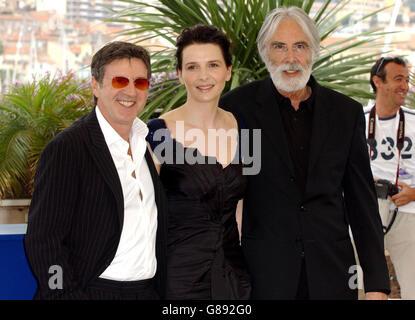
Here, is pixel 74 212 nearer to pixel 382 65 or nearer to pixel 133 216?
pixel 133 216

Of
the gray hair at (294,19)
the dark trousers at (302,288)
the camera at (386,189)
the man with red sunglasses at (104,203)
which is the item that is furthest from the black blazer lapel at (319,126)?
the camera at (386,189)

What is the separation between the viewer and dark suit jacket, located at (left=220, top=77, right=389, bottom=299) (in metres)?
2.28

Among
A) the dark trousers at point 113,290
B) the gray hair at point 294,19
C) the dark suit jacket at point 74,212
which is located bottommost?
the dark trousers at point 113,290

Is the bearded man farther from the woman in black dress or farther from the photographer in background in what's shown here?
the photographer in background

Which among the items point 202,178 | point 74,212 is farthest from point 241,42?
point 74,212

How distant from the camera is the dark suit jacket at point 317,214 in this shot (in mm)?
2277

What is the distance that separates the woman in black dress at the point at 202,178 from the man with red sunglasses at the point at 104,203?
163mm

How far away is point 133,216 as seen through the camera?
1.93m

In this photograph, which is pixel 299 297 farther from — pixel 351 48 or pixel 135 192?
pixel 351 48

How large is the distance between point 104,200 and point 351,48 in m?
3.78

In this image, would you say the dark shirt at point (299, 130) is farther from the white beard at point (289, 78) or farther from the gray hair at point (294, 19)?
the gray hair at point (294, 19)

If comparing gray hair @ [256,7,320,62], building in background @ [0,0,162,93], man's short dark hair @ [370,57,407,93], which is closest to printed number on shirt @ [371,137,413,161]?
man's short dark hair @ [370,57,407,93]

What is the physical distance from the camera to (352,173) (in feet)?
7.69
